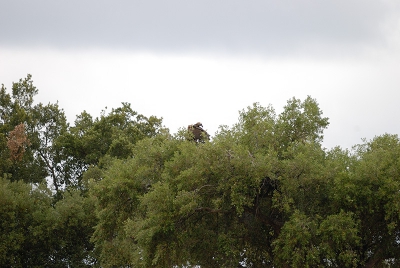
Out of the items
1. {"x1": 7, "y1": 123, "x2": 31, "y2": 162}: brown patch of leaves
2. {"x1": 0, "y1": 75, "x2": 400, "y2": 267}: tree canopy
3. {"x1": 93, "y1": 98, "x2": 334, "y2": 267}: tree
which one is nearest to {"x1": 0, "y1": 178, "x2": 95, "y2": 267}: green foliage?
{"x1": 7, "y1": 123, "x2": 31, "y2": 162}: brown patch of leaves

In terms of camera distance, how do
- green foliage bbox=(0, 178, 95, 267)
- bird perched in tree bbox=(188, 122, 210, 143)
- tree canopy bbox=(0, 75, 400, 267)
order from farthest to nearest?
1. green foliage bbox=(0, 178, 95, 267)
2. bird perched in tree bbox=(188, 122, 210, 143)
3. tree canopy bbox=(0, 75, 400, 267)

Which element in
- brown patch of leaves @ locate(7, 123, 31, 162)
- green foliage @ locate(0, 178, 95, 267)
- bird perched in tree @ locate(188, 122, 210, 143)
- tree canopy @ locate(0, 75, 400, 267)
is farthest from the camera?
brown patch of leaves @ locate(7, 123, 31, 162)

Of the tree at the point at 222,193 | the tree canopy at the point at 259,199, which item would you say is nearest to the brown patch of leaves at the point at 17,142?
the tree canopy at the point at 259,199

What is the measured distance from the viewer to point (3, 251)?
44.1 meters

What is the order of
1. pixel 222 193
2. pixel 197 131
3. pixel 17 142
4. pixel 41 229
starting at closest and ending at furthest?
1. pixel 222 193
2. pixel 197 131
3. pixel 41 229
4. pixel 17 142

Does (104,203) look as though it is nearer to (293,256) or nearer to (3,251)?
(293,256)

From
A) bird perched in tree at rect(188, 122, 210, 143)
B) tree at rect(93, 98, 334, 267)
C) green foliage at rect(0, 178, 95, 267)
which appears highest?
bird perched in tree at rect(188, 122, 210, 143)

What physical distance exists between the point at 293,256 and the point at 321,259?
1.70 metres

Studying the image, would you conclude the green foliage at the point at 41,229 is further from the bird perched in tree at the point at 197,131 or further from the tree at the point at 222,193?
the bird perched in tree at the point at 197,131

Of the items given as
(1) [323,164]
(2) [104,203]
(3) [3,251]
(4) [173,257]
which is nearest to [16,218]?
(3) [3,251]

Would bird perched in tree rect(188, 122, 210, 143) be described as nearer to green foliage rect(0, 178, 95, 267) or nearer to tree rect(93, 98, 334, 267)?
tree rect(93, 98, 334, 267)

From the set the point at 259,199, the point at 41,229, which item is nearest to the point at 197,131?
the point at 259,199

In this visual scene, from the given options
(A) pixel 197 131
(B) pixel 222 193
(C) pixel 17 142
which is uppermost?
(A) pixel 197 131

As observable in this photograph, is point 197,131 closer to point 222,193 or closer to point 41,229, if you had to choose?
point 222,193
